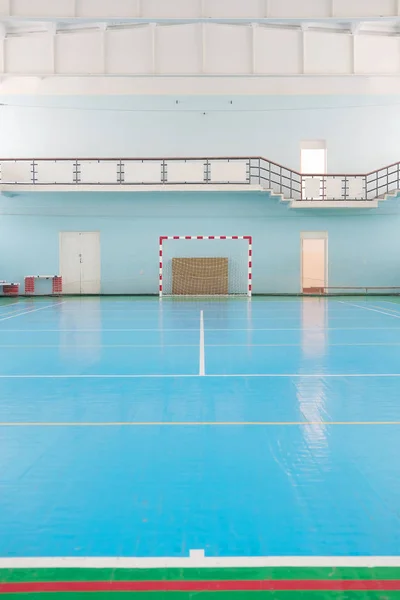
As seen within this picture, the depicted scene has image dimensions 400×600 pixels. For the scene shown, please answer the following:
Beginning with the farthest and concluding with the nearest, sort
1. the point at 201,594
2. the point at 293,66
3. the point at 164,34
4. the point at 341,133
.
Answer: the point at 341,133
the point at 293,66
the point at 164,34
the point at 201,594

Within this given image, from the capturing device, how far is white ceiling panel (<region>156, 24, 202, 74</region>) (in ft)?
54.2

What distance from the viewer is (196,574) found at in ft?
9.42

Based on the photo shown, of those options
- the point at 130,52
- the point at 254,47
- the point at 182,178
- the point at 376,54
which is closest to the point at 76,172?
the point at 182,178

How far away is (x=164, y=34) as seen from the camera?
16.8m

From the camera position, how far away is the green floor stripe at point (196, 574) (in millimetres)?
2836

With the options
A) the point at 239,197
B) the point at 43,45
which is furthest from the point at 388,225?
the point at 43,45

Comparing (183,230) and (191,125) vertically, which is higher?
(191,125)

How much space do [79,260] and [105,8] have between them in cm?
1644

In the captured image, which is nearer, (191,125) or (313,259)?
(191,125)

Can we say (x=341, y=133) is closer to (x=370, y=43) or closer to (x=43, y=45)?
(x=370, y=43)

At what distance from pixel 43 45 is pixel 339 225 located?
16.6 metres

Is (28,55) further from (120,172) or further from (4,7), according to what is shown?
(120,172)

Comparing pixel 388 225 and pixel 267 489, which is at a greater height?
pixel 388 225

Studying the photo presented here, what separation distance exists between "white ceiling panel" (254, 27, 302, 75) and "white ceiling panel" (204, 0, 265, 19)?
2949mm
